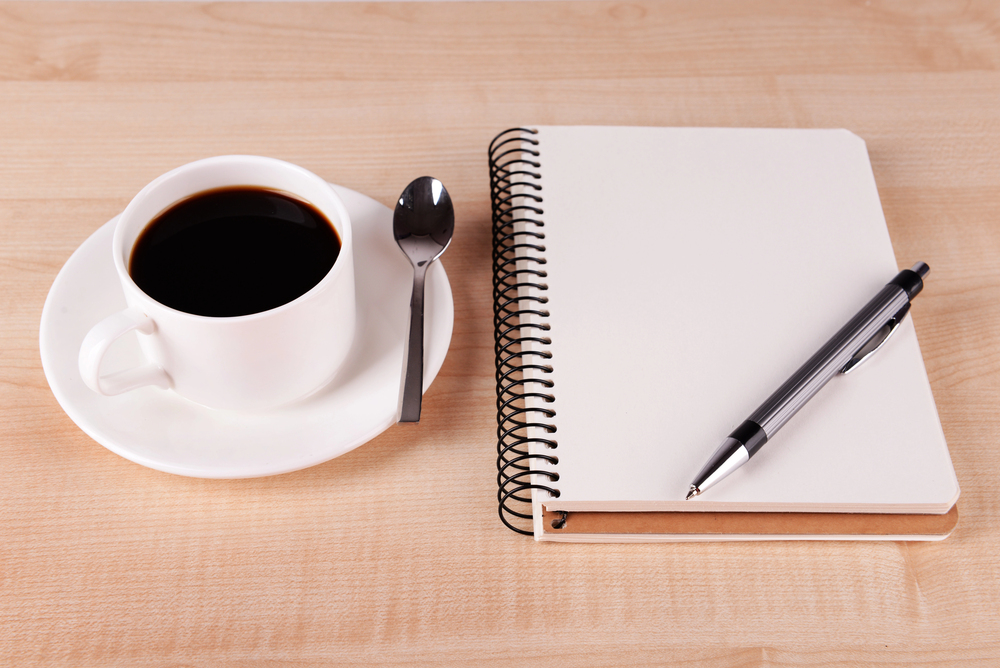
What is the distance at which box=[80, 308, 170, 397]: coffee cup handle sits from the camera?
1.62 ft

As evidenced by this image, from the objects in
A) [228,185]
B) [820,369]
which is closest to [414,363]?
[228,185]

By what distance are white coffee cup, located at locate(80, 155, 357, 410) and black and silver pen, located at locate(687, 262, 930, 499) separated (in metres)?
0.29

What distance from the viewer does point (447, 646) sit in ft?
1.72

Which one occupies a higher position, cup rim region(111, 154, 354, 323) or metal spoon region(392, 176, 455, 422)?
metal spoon region(392, 176, 455, 422)

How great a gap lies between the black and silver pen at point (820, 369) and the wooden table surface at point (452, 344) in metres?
0.07

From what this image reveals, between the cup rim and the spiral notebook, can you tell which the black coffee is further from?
the spiral notebook

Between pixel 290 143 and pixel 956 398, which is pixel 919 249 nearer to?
pixel 956 398

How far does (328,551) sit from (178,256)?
0.80 ft

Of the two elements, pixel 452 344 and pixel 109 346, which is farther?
pixel 452 344

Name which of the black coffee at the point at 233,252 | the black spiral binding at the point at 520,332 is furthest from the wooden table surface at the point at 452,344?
the black coffee at the point at 233,252

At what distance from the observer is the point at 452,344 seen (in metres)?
0.67

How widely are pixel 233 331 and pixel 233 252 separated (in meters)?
0.09

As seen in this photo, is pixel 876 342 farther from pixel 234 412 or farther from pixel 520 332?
pixel 234 412

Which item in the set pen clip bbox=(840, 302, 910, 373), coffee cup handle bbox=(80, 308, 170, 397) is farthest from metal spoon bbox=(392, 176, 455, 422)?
pen clip bbox=(840, 302, 910, 373)
